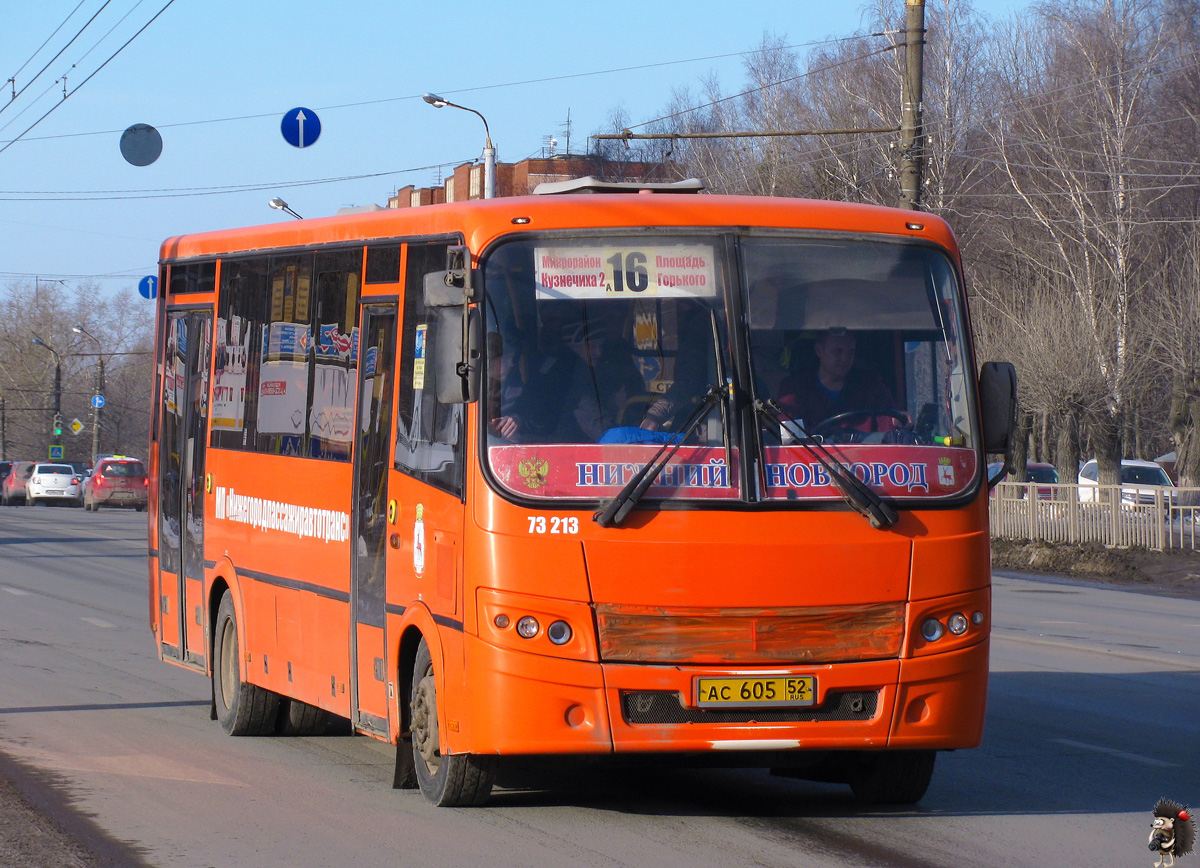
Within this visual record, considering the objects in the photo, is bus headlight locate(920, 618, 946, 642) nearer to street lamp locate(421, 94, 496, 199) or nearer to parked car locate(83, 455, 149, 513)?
street lamp locate(421, 94, 496, 199)

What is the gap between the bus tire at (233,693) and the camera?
1016 cm

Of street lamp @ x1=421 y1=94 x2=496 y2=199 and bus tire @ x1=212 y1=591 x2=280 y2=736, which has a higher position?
street lamp @ x1=421 y1=94 x2=496 y2=199

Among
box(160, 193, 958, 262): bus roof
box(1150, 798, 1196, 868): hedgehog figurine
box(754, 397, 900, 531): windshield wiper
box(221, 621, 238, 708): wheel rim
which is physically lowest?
box(1150, 798, 1196, 868): hedgehog figurine

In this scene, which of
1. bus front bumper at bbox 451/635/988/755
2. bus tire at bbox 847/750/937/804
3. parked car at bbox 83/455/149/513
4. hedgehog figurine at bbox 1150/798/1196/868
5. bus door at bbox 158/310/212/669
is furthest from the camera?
parked car at bbox 83/455/149/513

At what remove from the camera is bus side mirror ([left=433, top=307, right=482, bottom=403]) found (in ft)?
23.7

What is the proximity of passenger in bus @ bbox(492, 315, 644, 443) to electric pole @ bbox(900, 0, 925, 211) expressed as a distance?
15178 mm

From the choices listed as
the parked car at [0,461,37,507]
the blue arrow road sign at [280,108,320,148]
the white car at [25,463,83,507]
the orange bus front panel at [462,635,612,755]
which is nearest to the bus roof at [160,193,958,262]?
the orange bus front panel at [462,635,612,755]

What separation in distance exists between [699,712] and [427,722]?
1.36 m

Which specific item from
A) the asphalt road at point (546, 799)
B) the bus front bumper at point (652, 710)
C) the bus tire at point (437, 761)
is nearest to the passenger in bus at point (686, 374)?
the bus front bumper at point (652, 710)

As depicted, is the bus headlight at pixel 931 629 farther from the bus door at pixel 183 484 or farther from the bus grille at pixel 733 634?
the bus door at pixel 183 484

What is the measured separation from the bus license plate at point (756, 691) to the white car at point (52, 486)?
5619 centimetres

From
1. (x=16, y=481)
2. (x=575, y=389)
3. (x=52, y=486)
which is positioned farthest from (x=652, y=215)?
(x=16, y=481)

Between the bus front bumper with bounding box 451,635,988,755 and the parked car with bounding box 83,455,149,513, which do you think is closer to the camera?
the bus front bumper with bounding box 451,635,988,755

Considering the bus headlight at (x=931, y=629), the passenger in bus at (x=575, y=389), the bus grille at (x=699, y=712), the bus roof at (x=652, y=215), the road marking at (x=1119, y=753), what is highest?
the bus roof at (x=652, y=215)
